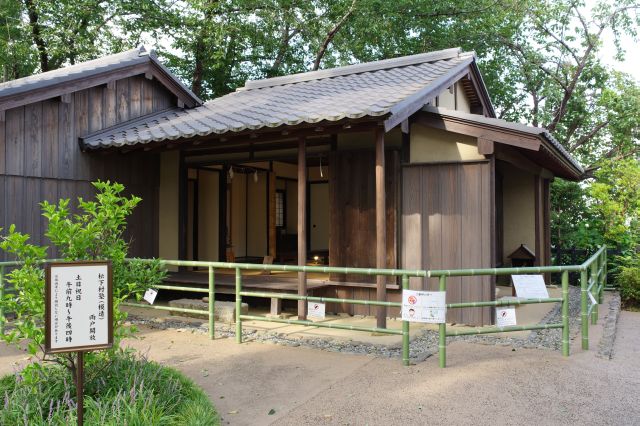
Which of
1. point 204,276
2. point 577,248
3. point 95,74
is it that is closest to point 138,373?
point 204,276

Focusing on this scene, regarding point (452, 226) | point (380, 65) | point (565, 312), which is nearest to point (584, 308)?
point (565, 312)

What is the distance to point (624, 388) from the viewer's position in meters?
4.15

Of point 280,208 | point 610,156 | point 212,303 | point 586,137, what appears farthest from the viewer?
point 586,137

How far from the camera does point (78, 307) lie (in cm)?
308

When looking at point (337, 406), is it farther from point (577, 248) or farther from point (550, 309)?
point (577, 248)

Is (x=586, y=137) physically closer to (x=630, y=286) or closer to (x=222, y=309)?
(x=630, y=286)

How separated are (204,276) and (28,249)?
5.59 meters

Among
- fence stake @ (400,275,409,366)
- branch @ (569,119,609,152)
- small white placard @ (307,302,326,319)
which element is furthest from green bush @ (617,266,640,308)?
branch @ (569,119,609,152)

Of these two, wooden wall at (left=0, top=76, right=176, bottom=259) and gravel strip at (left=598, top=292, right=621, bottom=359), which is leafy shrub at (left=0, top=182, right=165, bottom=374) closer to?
gravel strip at (left=598, top=292, right=621, bottom=359)

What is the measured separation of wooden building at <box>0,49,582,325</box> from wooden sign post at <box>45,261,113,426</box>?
11.7 feet

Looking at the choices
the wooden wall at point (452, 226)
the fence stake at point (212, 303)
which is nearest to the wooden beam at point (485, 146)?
the wooden wall at point (452, 226)

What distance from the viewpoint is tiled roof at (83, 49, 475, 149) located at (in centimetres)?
639

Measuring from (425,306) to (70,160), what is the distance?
21.3 feet

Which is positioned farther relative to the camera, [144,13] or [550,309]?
[144,13]
